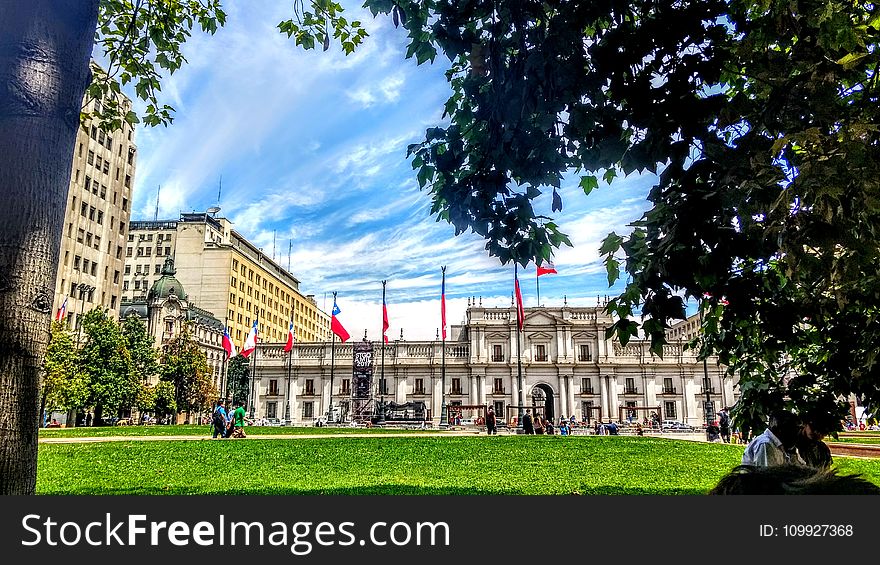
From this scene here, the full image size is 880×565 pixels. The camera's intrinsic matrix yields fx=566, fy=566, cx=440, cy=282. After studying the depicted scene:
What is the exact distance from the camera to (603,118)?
4949 millimetres

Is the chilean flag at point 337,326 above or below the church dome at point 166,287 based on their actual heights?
below

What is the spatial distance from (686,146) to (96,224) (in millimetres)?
63742

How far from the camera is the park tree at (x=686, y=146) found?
13.2 feet

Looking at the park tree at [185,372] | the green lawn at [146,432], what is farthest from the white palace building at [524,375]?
the green lawn at [146,432]

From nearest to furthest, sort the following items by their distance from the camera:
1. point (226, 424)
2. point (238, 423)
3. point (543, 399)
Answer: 1. point (226, 424)
2. point (238, 423)
3. point (543, 399)

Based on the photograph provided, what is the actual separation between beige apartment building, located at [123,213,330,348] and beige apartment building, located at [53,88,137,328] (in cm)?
2538

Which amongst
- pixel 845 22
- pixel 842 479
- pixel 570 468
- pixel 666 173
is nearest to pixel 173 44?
pixel 666 173

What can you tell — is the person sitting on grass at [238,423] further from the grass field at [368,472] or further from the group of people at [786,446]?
the group of people at [786,446]

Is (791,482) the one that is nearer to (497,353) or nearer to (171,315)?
(497,353)

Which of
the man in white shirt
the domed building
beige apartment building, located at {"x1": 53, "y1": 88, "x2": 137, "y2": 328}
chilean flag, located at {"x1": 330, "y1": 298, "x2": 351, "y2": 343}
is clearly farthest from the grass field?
the domed building

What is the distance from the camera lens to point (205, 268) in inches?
3418

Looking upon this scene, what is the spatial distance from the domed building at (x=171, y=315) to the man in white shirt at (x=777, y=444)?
62.6 meters

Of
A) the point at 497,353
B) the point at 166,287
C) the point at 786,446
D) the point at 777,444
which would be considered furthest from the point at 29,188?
the point at 166,287

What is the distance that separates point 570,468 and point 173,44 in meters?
9.89
